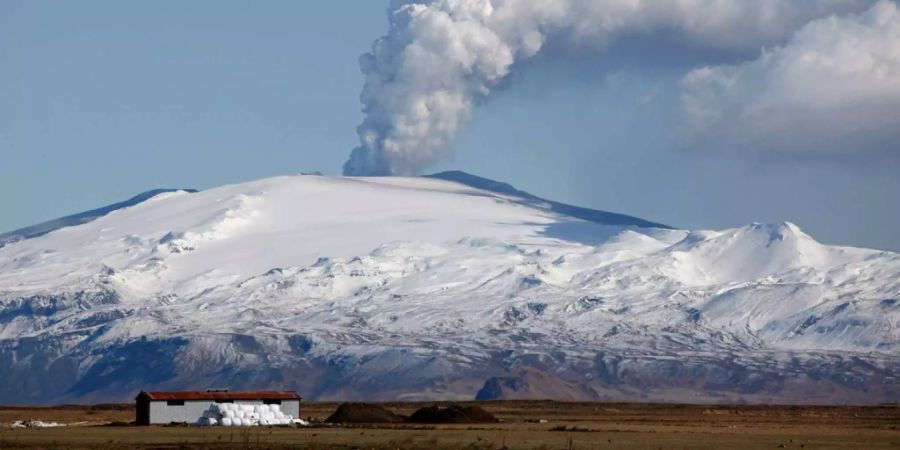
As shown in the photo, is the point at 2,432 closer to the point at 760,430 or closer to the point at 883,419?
the point at 760,430

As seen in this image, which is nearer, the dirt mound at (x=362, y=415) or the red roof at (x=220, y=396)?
the red roof at (x=220, y=396)

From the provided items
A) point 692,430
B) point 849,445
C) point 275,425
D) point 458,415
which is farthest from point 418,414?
point 849,445

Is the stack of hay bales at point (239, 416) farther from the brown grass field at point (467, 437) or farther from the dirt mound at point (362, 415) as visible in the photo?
the dirt mound at point (362, 415)

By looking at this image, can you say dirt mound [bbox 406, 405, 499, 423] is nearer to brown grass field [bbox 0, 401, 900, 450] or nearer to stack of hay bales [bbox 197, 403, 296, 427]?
brown grass field [bbox 0, 401, 900, 450]

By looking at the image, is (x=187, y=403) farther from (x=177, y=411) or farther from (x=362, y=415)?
(x=362, y=415)

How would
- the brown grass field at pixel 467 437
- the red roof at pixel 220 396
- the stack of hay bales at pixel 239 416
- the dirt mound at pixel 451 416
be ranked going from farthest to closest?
1. the red roof at pixel 220 396
2. the dirt mound at pixel 451 416
3. the stack of hay bales at pixel 239 416
4. the brown grass field at pixel 467 437

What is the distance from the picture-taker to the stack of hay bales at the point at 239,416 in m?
133

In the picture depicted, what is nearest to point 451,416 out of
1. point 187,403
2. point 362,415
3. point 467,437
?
point 362,415

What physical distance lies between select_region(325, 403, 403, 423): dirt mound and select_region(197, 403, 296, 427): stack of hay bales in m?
7.39

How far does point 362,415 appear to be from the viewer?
479 feet

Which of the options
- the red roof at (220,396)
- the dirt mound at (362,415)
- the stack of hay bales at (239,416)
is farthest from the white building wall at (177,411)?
the dirt mound at (362,415)

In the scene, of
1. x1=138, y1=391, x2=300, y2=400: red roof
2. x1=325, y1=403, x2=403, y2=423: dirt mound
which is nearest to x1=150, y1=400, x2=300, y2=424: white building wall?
x1=138, y1=391, x2=300, y2=400: red roof

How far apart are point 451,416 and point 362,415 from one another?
7785mm

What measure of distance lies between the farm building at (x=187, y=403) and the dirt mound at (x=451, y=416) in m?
9.97
